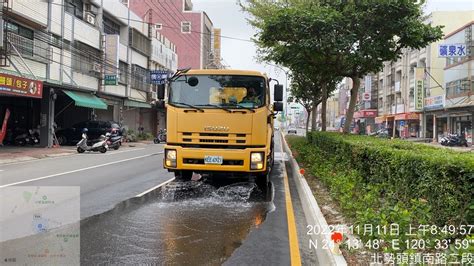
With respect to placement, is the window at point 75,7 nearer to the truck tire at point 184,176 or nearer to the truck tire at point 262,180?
the truck tire at point 184,176

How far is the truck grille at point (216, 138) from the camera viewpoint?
9188 millimetres

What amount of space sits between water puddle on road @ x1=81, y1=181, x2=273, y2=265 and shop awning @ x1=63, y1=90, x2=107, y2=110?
17.1 m

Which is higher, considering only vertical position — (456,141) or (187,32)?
(187,32)

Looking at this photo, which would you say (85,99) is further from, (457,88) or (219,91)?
(457,88)

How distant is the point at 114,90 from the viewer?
3362 centimetres

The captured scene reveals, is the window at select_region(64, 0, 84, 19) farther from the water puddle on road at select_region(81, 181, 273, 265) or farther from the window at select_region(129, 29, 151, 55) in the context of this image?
the water puddle on road at select_region(81, 181, 273, 265)

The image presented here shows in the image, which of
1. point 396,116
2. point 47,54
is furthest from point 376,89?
point 47,54

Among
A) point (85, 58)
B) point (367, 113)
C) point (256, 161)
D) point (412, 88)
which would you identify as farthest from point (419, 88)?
point (256, 161)

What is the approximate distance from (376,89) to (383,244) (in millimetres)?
71724

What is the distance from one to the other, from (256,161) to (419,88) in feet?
140

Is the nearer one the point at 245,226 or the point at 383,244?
the point at 383,244

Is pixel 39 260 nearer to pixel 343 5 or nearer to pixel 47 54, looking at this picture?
pixel 343 5

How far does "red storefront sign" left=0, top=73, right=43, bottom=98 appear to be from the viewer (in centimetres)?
1834

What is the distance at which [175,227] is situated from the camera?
6656 mm
